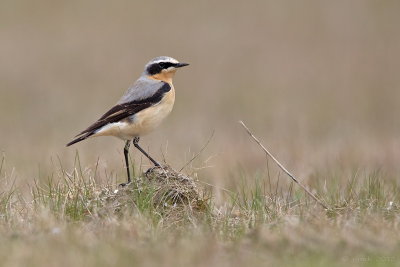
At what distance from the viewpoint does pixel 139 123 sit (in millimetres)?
10016

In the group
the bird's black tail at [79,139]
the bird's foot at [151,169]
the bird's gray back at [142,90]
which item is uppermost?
the bird's gray back at [142,90]

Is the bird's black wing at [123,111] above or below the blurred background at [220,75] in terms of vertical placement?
above

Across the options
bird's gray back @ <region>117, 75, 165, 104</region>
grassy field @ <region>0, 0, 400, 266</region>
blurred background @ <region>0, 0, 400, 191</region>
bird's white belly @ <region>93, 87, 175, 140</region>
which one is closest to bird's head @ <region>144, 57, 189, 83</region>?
bird's gray back @ <region>117, 75, 165, 104</region>

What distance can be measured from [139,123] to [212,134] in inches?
36.4

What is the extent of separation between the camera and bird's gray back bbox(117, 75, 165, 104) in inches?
400

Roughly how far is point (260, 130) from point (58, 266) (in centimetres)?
1333

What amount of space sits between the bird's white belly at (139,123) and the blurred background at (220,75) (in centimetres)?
366

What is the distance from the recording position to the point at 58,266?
19.6ft

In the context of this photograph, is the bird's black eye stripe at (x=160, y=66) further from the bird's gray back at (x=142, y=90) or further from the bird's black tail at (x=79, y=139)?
the bird's black tail at (x=79, y=139)

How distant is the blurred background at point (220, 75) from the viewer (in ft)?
54.1

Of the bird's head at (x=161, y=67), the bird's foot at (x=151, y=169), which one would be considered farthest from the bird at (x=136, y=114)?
the bird's foot at (x=151, y=169)

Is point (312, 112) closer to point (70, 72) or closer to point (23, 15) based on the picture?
point (70, 72)

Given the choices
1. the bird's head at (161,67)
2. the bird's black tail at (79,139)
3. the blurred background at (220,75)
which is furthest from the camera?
the blurred background at (220,75)

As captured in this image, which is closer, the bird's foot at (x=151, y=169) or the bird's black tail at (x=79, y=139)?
the bird's foot at (x=151, y=169)
